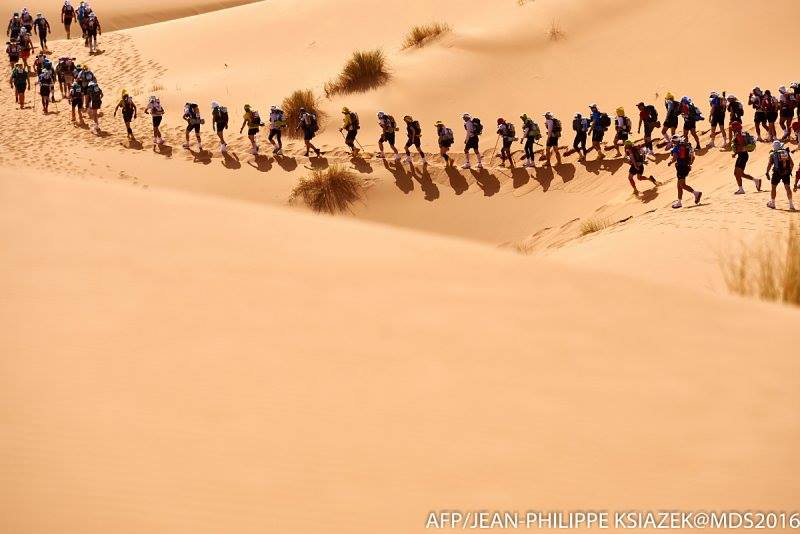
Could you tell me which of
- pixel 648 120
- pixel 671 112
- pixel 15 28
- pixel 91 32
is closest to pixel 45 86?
pixel 91 32

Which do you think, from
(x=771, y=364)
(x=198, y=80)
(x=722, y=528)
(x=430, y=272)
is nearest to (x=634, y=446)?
(x=722, y=528)

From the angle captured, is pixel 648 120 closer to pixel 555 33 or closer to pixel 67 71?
pixel 555 33

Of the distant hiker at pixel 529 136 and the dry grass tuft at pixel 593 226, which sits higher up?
the distant hiker at pixel 529 136

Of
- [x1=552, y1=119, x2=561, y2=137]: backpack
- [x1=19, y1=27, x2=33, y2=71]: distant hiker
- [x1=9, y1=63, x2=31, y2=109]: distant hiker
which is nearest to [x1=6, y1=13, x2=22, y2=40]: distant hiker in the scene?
[x1=19, y1=27, x2=33, y2=71]: distant hiker

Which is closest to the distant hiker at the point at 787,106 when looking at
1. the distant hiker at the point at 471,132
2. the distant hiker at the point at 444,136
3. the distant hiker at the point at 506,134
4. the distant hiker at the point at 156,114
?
the distant hiker at the point at 506,134

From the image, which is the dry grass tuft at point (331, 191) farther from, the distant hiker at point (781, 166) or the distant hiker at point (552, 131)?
the distant hiker at point (781, 166)

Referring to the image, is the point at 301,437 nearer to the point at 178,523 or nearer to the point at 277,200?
the point at 178,523
